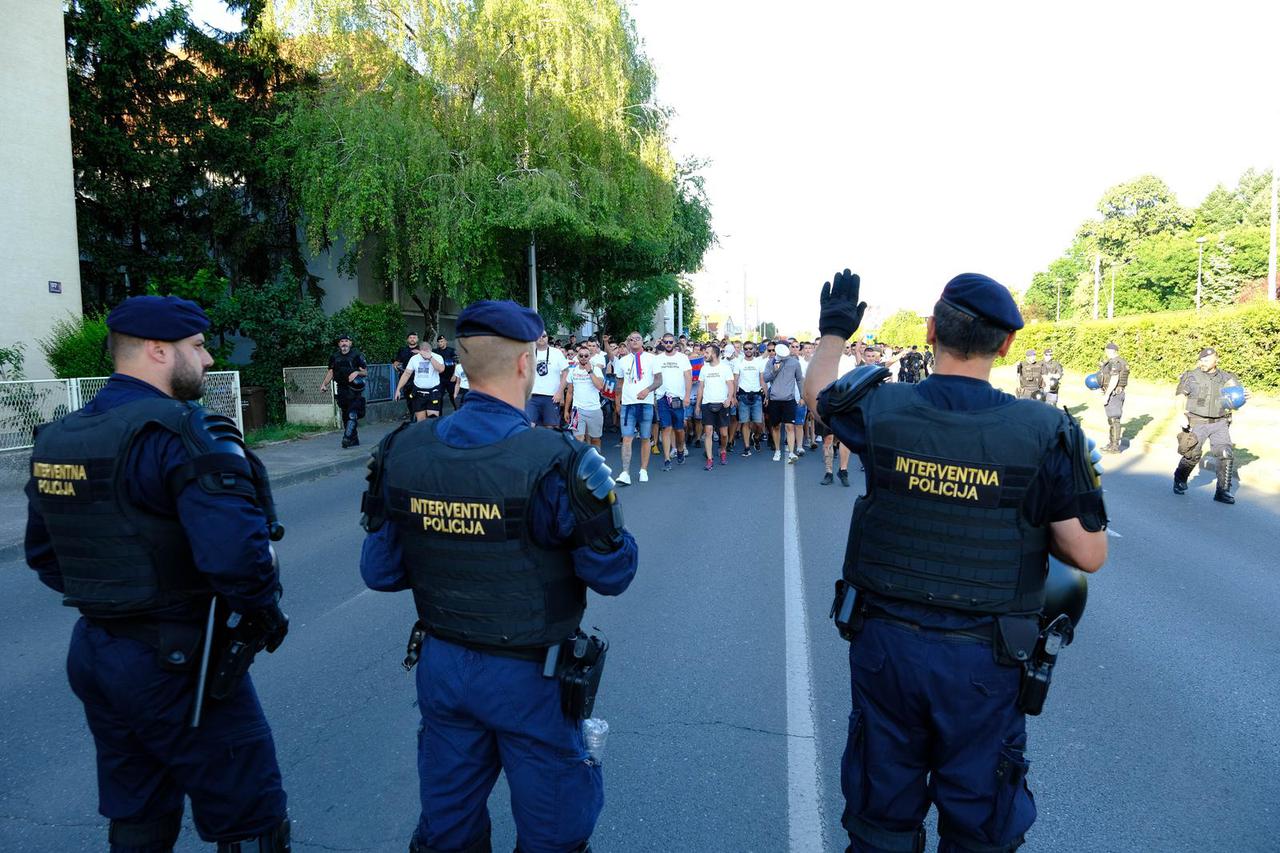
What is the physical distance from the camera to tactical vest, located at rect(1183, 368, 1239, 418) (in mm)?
9781

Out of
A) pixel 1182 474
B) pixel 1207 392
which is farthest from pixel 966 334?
pixel 1182 474

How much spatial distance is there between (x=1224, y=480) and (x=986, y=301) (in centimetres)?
945

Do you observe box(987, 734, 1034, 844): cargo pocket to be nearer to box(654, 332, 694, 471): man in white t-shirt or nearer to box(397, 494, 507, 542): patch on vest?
box(397, 494, 507, 542): patch on vest

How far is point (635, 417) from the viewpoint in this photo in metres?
11.3

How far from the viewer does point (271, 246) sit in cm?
1995

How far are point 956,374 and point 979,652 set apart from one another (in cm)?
80

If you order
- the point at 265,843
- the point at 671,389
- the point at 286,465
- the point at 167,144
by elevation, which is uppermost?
the point at 167,144

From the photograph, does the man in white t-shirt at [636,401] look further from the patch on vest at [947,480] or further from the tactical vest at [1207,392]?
the patch on vest at [947,480]

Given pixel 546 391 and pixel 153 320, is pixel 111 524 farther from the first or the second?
pixel 546 391

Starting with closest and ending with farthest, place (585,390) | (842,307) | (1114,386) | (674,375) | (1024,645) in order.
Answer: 1. (1024,645)
2. (842,307)
3. (585,390)
4. (674,375)
5. (1114,386)

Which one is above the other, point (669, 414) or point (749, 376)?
point (749, 376)

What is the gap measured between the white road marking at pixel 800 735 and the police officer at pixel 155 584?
1838 millimetres

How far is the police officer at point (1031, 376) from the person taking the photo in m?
16.9

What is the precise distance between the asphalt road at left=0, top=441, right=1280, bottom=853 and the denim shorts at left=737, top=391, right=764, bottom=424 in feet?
20.8
